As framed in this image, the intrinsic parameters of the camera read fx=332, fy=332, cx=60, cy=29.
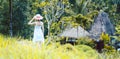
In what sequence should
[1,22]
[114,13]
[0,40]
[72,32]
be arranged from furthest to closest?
[114,13] < [1,22] < [72,32] < [0,40]

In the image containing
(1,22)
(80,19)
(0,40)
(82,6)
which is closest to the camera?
(0,40)

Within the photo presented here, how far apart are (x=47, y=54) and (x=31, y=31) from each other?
744 inches

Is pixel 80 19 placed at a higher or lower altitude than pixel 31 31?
higher

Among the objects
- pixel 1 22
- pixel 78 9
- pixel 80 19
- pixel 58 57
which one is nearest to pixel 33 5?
pixel 1 22

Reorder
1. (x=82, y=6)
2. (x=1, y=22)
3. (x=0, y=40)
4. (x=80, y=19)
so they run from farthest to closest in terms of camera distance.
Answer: (x=1, y=22), (x=82, y=6), (x=80, y=19), (x=0, y=40)

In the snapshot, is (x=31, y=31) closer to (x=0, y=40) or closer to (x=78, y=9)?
(x=78, y=9)

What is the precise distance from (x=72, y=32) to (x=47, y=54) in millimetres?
13677

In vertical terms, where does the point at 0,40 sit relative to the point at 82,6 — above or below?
above

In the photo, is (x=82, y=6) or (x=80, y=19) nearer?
(x=80, y=19)

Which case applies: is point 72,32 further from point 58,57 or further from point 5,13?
point 58,57

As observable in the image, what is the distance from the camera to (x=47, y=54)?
356cm

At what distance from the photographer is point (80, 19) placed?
15.1 metres

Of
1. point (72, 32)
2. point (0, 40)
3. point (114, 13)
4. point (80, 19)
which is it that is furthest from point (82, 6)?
point (0, 40)

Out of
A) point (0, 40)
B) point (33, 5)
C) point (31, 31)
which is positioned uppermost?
point (0, 40)
